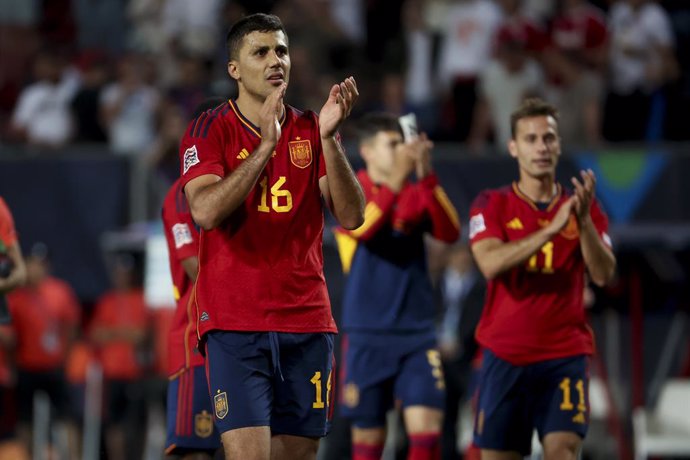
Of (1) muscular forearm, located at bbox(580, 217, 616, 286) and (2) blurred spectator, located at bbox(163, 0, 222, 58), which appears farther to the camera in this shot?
(2) blurred spectator, located at bbox(163, 0, 222, 58)

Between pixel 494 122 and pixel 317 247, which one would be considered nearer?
pixel 317 247

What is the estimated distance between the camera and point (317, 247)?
21.2 feet

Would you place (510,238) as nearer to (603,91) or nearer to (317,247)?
(317,247)

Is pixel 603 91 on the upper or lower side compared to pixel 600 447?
upper

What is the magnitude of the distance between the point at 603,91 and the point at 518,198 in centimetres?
737

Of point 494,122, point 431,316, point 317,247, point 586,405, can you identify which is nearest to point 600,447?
point 494,122

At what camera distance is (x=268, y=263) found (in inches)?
246

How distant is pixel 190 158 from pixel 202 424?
2.14m

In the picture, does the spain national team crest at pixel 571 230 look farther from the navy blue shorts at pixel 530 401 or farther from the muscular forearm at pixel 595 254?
the navy blue shorts at pixel 530 401

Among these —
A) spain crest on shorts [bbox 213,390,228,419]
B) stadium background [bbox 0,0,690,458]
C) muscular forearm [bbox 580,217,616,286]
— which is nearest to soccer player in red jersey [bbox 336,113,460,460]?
muscular forearm [bbox 580,217,616,286]

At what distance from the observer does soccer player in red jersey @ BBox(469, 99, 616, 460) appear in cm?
777

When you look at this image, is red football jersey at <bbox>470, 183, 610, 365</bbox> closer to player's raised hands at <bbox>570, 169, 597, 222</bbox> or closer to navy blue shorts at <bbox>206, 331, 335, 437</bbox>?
player's raised hands at <bbox>570, 169, 597, 222</bbox>

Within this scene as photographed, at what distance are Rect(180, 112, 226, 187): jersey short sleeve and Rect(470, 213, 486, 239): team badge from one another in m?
2.23

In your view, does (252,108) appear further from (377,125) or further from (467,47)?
(467,47)
